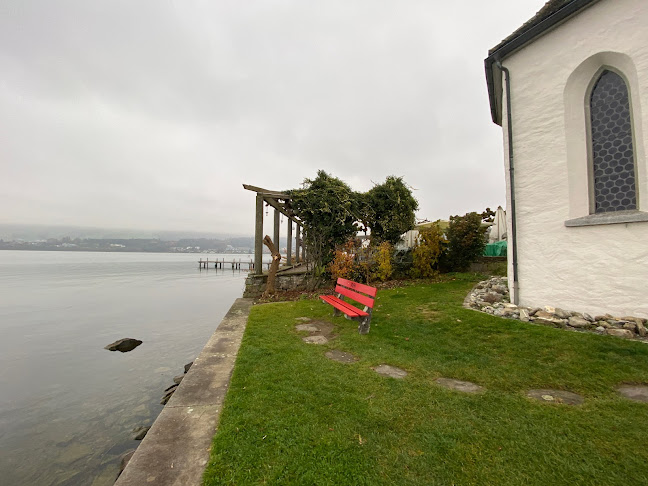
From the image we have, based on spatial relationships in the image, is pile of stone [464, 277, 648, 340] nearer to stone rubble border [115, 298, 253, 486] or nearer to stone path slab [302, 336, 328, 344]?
stone path slab [302, 336, 328, 344]

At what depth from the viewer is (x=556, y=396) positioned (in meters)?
Answer: 3.43

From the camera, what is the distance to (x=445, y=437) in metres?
2.75

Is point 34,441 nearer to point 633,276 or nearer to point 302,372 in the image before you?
point 302,372

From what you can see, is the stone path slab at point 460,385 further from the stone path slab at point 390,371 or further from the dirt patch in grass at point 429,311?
the dirt patch in grass at point 429,311

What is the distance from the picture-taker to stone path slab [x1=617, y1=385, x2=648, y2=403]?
3254 millimetres

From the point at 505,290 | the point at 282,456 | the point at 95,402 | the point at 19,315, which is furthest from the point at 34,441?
the point at 19,315

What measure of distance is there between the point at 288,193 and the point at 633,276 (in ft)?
33.8

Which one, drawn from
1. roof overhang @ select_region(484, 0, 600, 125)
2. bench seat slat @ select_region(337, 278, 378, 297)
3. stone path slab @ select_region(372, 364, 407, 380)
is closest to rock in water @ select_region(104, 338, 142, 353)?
bench seat slat @ select_region(337, 278, 378, 297)

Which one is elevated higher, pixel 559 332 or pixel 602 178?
pixel 602 178

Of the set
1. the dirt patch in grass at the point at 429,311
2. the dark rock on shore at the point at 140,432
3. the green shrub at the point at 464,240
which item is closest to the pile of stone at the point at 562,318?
the dirt patch in grass at the point at 429,311

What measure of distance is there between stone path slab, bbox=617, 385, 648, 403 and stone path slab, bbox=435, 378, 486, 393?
4.77ft

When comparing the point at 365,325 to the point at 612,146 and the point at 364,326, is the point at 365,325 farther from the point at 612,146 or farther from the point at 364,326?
the point at 612,146

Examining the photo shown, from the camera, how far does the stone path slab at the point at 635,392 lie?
325 cm

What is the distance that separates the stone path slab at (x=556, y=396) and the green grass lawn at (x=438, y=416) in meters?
0.09
